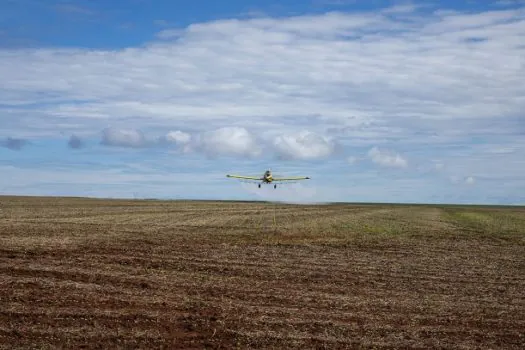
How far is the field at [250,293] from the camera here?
1469 cm

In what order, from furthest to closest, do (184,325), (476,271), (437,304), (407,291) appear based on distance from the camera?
1. (476,271)
2. (407,291)
3. (437,304)
4. (184,325)

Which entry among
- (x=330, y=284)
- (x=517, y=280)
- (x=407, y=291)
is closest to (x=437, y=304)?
(x=407, y=291)

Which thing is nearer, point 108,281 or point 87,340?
point 87,340

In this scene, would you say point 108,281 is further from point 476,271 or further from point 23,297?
point 476,271

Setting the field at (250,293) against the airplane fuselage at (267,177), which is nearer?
the field at (250,293)

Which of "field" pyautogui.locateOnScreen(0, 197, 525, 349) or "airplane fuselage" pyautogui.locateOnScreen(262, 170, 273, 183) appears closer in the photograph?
"field" pyautogui.locateOnScreen(0, 197, 525, 349)

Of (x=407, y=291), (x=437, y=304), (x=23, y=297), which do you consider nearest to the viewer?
(x=23, y=297)

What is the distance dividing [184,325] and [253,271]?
27.5ft

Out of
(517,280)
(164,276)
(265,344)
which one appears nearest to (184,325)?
(265,344)

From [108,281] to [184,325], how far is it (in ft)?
17.9

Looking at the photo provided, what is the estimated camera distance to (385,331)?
611 inches

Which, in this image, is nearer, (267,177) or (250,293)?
(250,293)

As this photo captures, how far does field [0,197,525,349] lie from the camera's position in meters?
14.7

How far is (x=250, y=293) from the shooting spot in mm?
19312
